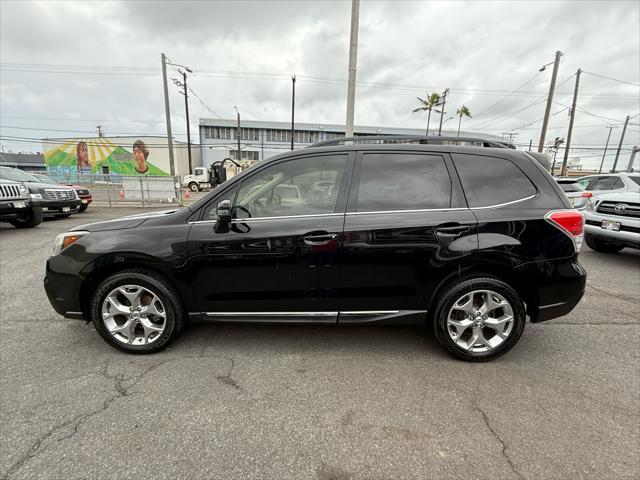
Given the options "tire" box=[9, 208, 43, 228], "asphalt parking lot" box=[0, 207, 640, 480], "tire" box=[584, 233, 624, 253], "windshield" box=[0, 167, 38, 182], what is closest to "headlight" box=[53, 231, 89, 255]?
"asphalt parking lot" box=[0, 207, 640, 480]

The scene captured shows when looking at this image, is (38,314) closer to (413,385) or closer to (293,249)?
A: (293,249)

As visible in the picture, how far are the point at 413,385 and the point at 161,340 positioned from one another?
213cm

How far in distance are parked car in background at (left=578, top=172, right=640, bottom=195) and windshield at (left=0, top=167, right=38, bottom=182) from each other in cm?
1680

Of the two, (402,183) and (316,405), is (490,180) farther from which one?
(316,405)

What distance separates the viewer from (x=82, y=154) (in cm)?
4197

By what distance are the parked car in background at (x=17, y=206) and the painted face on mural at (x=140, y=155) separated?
124ft

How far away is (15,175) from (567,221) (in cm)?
1390

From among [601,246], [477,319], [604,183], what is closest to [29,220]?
[477,319]

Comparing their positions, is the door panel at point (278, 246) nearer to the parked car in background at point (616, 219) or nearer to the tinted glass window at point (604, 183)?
the parked car in background at point (616, 219)

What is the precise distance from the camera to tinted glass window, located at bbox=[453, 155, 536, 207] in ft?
8.41

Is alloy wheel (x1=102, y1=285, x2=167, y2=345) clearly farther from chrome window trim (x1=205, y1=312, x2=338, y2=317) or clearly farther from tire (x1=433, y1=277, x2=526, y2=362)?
tire (x1=433, y1=277, x2=526, y2=362)

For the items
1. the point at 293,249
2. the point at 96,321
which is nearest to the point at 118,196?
the point at 96,321

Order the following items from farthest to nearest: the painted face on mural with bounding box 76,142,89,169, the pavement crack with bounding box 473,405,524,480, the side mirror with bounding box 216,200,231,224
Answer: the painted face on mural with bounding box 76,142,89,169 → the side mirror with bounding box 216,200,231,224 → the pavement crack with bounding box 473,405,524,480

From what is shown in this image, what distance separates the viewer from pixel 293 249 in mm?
2477
